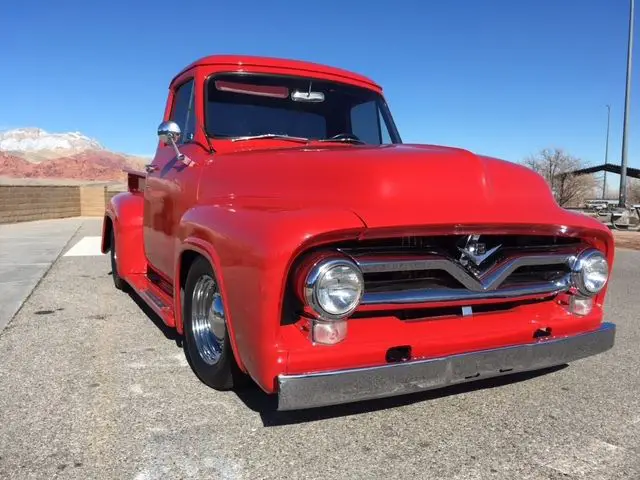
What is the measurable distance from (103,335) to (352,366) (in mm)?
2730

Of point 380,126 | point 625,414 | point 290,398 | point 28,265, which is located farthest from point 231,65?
point 28,265

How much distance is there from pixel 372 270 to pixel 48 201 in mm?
18881

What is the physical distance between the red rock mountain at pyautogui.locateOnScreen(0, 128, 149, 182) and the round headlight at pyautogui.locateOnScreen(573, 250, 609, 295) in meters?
39.8

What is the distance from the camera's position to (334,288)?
230cm

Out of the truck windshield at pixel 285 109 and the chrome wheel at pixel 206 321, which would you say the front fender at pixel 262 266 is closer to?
the chrome wheel at pixel 206 321

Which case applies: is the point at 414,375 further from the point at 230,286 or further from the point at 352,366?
the point at 230,286

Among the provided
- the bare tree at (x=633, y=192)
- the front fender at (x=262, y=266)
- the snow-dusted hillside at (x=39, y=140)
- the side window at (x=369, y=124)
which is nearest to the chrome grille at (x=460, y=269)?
the front fender at (x=262, y=266)

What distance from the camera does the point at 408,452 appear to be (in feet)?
8.34

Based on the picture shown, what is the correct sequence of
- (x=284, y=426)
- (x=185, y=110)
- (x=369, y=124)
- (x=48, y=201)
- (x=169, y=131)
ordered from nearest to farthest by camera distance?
(x=284, y=426), (x=169, y=131), (x=185, y=110), (x=369, y=124), (x=48, y=201)

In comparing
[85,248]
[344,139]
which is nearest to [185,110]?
[344,139]

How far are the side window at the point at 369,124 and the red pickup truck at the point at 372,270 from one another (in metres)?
0.67

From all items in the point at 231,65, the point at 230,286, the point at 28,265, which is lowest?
the point at 28,265

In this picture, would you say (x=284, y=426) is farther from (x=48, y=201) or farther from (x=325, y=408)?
Answer: (x=48, y=201)

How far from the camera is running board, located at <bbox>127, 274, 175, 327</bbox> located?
3611mm
